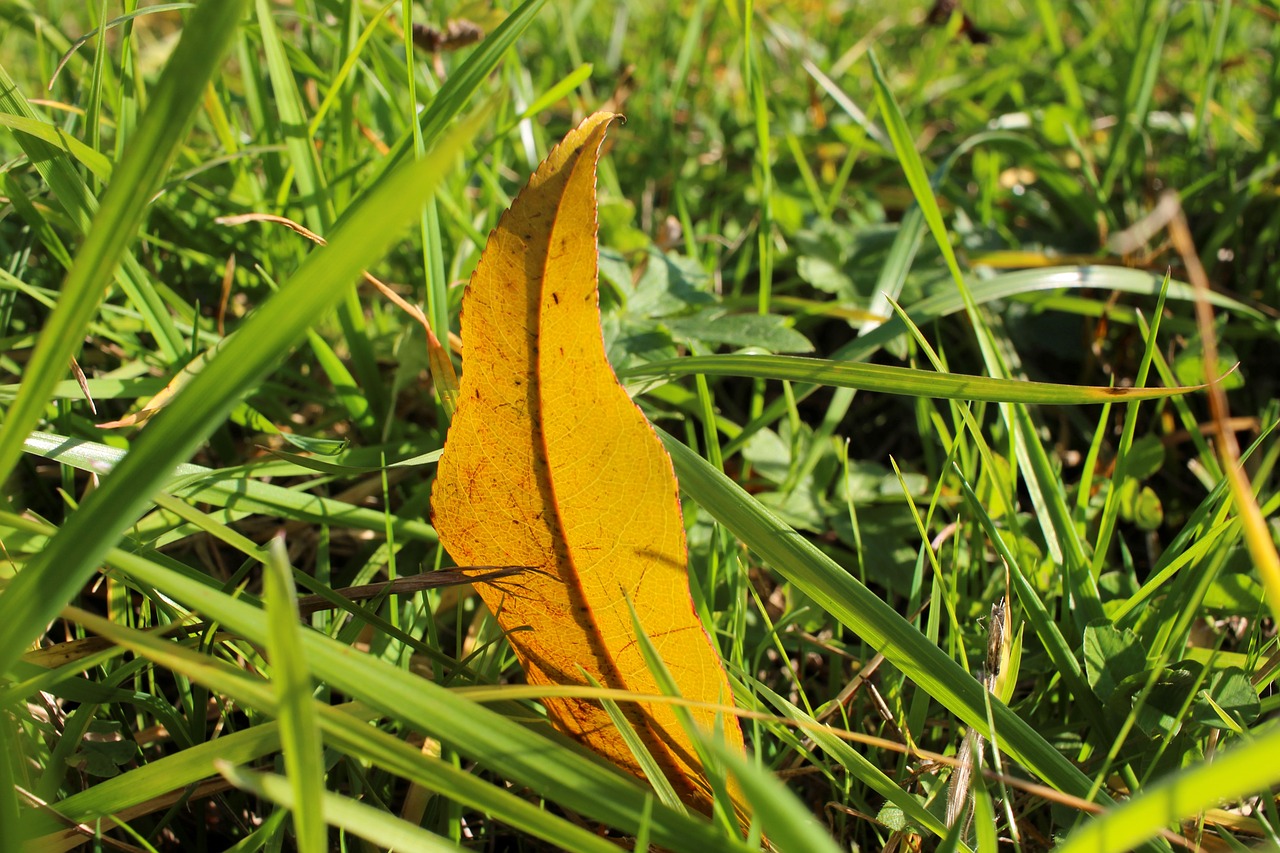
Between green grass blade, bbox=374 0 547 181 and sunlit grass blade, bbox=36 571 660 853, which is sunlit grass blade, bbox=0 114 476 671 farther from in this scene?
green grass blade, bbox=374 0 547 181

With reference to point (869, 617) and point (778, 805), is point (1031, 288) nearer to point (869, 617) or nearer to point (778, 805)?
point (869, 617)

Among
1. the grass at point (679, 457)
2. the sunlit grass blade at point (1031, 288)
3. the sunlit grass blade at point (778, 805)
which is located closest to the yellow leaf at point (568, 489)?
the grass at point (679, 457)

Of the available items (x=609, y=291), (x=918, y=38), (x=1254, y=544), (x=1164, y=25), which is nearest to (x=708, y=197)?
(x=609, y=291)

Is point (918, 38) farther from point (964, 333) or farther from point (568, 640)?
point (568, 640)

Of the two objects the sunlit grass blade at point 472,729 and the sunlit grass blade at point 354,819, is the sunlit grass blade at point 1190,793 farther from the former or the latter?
the sunlit grass blade at point 354,819

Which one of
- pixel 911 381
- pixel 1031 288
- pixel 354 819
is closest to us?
pixel 354 819

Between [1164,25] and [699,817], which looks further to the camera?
[1164,25]

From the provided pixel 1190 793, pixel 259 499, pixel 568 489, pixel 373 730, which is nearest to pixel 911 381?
pixel 568 489
